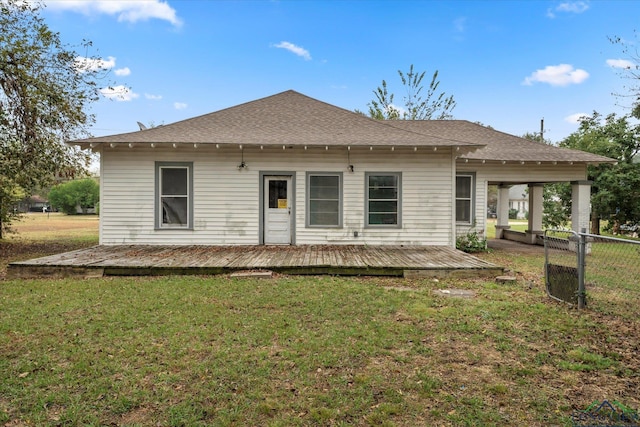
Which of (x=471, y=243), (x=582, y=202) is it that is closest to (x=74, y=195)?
(x=471, y=243)

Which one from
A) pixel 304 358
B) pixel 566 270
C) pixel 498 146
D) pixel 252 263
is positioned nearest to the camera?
pixel 304 358

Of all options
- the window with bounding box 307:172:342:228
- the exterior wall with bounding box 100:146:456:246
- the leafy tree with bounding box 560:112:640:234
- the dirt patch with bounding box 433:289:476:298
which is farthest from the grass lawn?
the leafy tree with bounding box 560:112:640:234

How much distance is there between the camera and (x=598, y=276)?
16.2 ft

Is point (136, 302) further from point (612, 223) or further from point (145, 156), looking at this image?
point (612, 223)

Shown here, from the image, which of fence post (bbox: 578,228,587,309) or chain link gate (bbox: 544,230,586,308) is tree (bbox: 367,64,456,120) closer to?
chain link gate (bbox: 544,230,586,308)

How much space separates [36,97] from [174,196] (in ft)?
15.5

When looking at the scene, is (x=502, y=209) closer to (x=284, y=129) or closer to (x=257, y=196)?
(x=284, y=129)

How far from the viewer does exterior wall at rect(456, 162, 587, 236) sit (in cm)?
1065

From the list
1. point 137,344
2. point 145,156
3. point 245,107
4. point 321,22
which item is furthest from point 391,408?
point 321,22

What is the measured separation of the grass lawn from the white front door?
4.25 meters

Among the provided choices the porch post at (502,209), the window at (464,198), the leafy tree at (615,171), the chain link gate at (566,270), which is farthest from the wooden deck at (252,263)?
the leafy tree at (615,171)

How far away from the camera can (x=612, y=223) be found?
16.3m

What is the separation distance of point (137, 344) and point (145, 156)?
7102 mm

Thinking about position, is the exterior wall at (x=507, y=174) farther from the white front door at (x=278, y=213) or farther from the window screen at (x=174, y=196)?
the window screen at (x=174, y=196)
